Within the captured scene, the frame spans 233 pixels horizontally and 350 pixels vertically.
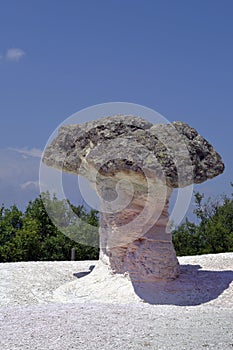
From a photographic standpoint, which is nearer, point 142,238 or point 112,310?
point 112,310

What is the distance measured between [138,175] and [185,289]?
102 inches

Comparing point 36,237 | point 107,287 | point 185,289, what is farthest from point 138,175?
point 36,237

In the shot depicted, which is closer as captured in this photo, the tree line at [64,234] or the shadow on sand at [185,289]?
the shadow on sand at [185,289]

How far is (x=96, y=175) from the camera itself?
10.5 metres

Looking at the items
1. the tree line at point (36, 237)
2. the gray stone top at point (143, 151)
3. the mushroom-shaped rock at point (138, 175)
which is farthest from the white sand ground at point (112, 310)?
the tree line at point (36, 237)

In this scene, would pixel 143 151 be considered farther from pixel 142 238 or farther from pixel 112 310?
pixel 112 310

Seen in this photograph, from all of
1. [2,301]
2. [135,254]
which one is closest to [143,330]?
[135,254]

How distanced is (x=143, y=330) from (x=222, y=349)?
1230 millimetres

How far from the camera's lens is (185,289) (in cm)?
1020

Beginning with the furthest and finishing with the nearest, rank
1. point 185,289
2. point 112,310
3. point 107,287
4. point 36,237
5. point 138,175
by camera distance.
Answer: point 36,237 → point 107,287 → point 185,289 → point 138,175 → point 112,310

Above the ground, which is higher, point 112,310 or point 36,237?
point 36,237

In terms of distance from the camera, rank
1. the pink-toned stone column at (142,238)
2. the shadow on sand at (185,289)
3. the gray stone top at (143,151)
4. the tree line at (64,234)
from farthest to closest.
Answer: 1. the tree line at (64,234)
2. the pink-toned stone column at (142,238)
3. the shadow on sand at (185,289)
4. the gray stone top at (143,151)

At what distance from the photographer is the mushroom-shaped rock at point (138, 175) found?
31.1 ft

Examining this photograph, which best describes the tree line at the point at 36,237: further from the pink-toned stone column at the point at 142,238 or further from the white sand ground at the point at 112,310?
the pink-toned stone column at the point at 142,238
